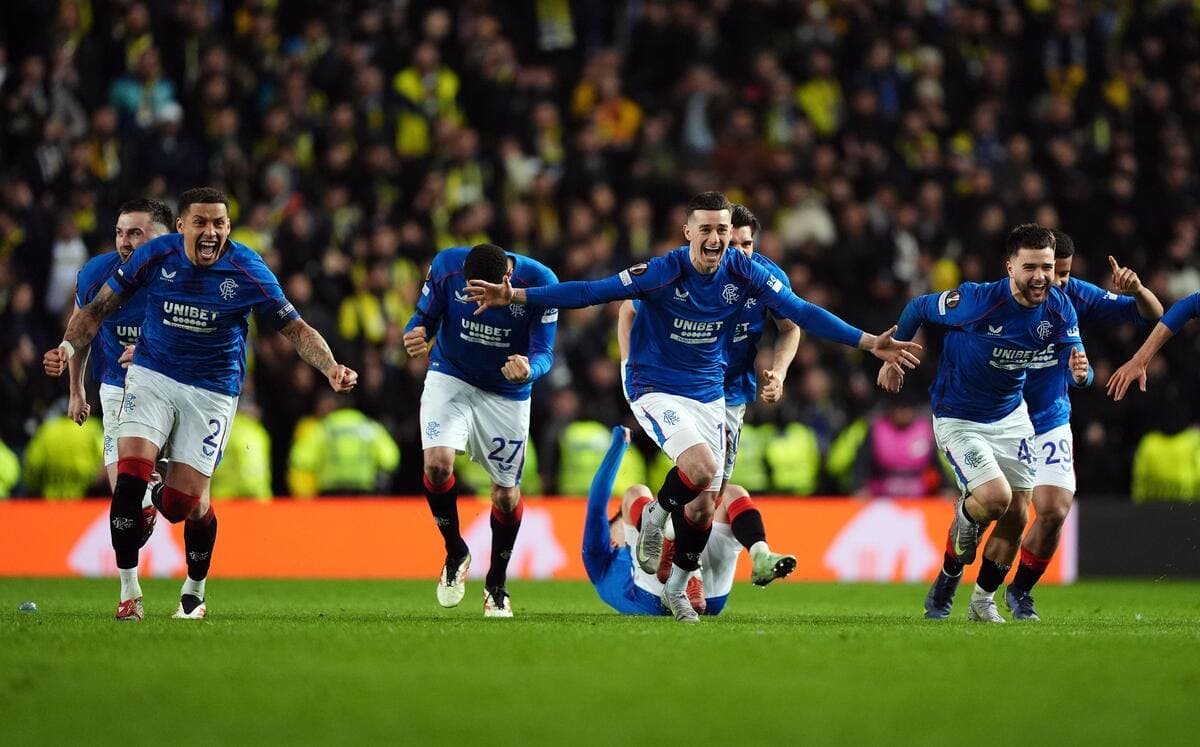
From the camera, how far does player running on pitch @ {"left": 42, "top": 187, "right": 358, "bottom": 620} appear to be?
10039mm

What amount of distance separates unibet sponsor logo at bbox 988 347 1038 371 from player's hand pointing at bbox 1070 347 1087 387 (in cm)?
24

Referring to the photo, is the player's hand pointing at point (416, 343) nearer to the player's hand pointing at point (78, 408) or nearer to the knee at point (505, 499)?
the knee at point (505, 499)

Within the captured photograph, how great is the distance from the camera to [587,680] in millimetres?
7078

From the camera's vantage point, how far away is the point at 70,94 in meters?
18.6

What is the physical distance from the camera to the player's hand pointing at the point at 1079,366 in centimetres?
1091

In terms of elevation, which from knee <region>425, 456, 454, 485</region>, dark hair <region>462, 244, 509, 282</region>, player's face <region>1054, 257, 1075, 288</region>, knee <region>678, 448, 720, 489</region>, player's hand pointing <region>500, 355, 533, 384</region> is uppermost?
player's face <region>1054, 257, 1075, 288</region>

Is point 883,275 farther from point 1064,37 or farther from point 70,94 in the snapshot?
point 70,94

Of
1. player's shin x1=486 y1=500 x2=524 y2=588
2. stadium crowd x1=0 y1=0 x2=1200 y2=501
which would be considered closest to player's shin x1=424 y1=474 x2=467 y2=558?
player's shin x1=486 y1=500 x2=524 y2=588

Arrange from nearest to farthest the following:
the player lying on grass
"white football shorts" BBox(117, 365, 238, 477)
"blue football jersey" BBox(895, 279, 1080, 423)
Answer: "white football shorts" BBox(117, 365, 238, 477) < "blue football jersey" BBox(895, 279, 1080, 423) < the player lying on grass

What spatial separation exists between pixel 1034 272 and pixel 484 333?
3.39 m

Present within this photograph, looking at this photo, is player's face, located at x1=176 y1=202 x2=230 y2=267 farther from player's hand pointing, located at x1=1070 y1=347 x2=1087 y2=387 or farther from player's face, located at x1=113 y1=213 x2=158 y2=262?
player's hand pointing, located at x1=1070 y1=347 x2=1087 y2=387

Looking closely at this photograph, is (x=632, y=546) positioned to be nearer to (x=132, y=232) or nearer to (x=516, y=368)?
(x=516, y=368)

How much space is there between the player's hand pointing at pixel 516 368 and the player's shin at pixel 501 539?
127 cm

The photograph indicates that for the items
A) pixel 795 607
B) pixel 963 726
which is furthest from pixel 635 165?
pixel 963 726
